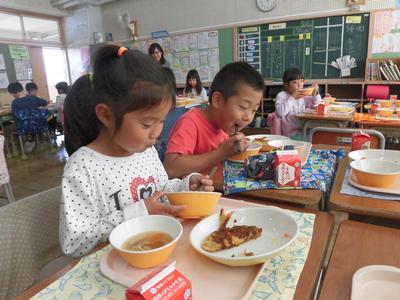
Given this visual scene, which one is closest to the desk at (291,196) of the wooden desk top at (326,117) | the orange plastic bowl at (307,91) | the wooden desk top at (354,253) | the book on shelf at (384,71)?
the wooden desk top at (354,253)

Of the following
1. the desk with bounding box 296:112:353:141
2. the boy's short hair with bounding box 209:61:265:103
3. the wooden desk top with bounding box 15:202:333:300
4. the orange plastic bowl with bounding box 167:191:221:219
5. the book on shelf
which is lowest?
the desk with bounding box 296:112:353:141

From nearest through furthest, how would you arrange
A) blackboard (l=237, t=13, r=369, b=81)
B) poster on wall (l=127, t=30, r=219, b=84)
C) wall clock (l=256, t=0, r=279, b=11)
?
1. blackboard (l=237, t=13, r=369, b=81)
2. wall clock (l=256, t=0, r=279, b=11)
3. poster on wall (l=127, t=30, r=219, b=84)

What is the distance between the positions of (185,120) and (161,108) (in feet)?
1.93

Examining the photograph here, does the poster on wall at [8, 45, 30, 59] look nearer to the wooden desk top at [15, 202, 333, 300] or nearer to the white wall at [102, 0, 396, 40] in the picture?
the white wall at [102, 0, 396, 40]

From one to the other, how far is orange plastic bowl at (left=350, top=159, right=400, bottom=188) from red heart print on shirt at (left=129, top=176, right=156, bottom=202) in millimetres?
674

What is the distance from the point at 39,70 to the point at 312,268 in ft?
25.3

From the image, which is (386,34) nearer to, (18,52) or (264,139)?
(264,139)

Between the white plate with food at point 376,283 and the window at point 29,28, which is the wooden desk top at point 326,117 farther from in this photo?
the window at point 29,28

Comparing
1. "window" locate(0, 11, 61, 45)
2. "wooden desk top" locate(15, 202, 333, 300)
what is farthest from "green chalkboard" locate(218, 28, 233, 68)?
"wooden desk top" locate(15, 202, 333, 300)

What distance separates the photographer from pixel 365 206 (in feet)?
2.70

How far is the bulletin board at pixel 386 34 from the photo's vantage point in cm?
408

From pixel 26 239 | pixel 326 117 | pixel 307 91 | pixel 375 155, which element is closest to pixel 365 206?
pixel 375 155

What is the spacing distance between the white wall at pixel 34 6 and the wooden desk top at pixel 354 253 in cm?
734

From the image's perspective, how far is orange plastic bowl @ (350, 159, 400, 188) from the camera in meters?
0.90
